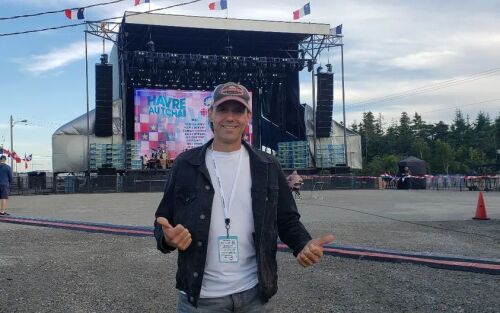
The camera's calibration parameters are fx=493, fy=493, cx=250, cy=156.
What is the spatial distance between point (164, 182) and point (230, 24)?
33.5 ft

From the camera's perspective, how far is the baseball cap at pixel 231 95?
2.23m

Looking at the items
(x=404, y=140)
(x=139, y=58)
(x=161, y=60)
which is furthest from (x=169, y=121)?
(x=404, y=140)

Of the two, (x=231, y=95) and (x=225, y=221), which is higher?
(x=231, y=95)

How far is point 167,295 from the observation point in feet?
15.3

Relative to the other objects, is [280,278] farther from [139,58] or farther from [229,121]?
[139,58]

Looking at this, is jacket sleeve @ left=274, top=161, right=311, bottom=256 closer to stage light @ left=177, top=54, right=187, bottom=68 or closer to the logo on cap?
the logo on cap

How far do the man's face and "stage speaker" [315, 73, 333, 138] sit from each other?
1158 inches

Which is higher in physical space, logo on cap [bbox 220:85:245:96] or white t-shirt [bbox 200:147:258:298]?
logo on cap [bbox 220:85:245:96]

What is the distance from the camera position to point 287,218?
2.43 metres

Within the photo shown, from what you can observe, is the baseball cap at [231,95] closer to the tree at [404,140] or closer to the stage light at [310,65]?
the stage light at [310,65]

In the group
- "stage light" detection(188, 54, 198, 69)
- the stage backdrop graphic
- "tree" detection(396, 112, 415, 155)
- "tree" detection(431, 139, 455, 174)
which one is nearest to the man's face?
the stage backdrop graphic

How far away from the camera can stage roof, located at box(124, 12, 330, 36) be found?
28439 millimetres

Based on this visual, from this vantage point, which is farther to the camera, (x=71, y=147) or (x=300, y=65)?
(x=300, y=65)

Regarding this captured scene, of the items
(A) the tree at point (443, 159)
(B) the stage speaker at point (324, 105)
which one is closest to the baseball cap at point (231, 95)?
(B) the stage speaker at point (324, 105)
